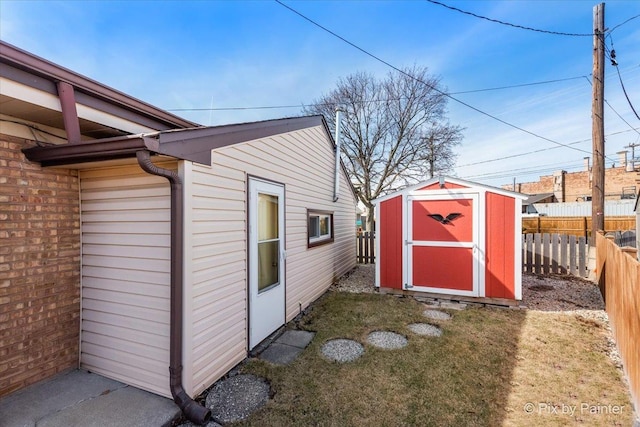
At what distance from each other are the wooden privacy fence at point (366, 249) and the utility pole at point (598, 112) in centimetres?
563

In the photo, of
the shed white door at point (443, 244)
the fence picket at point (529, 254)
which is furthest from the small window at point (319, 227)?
the fence picket at point (529, 254)

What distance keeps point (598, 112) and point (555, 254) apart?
355cm

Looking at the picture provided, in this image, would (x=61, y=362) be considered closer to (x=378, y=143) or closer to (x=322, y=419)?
(x=322, y=419)

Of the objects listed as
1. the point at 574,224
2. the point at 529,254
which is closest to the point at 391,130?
the point at 574,224

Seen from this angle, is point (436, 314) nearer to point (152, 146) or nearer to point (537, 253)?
point (537, 253)

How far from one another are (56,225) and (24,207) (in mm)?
303

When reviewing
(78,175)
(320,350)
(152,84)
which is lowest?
(320,350)

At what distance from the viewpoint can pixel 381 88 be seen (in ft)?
59.6

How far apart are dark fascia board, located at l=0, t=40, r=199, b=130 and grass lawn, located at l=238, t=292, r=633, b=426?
325 cm

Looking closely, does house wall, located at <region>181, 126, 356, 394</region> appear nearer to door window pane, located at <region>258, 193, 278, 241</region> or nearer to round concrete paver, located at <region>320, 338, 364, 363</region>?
door window pane, located at <region>258, 193, 278, 241</region>

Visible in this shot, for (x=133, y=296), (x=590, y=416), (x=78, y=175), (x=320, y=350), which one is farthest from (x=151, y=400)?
(x=590, y=416)

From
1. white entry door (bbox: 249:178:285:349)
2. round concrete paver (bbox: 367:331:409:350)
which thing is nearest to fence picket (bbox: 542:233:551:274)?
round concrete paver (bbox: 367:331:409:350)

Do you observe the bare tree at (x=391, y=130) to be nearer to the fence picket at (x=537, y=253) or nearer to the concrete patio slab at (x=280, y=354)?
the fence picket at (x=537, y=253)

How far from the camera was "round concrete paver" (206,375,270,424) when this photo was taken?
244cm
